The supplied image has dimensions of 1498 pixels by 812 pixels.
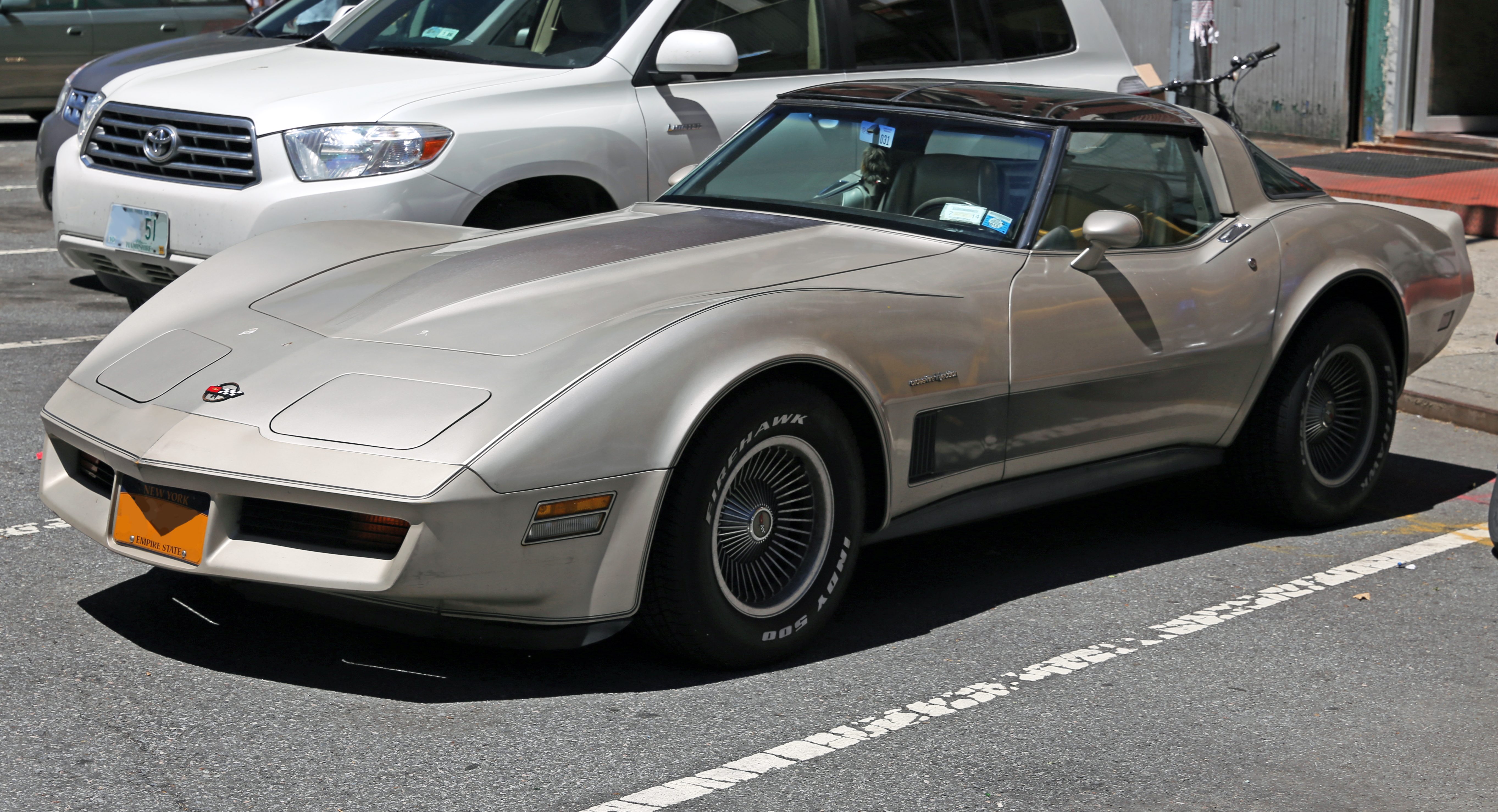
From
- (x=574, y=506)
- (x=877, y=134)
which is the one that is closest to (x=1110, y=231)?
(x=877, y=134)

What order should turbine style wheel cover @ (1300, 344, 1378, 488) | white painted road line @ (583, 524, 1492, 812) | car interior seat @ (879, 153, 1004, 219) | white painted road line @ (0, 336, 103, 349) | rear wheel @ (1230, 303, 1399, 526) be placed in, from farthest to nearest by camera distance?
white painted road line @ (0, 336, 103, 349), turbine style wheel cover @ (1300, 344, 1378, 488), rear wheel @ (1230, 303, 1399, 526), car interior seat @ (879, 153, 1004, 219), white painted road line @ (583, 524, 1492, 812)

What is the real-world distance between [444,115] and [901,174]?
215 cm

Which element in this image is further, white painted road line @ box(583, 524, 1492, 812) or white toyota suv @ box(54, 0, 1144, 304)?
white toyota suv @ box(54, 0, 1144, 304)

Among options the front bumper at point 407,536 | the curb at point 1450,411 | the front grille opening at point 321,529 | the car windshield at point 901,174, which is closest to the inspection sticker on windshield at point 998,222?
the car windshield at point 901,174

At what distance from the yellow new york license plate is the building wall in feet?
37.3

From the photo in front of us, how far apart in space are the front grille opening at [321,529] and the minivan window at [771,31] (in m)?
3.89

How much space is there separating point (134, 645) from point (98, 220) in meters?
3.24

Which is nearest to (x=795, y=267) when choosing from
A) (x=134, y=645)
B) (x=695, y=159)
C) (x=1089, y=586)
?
(x=1089, y=586)

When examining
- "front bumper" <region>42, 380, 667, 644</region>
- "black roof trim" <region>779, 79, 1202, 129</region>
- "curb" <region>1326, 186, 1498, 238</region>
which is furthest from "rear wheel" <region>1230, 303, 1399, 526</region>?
"curb" <region>1326, 186, 1498, 238</region>

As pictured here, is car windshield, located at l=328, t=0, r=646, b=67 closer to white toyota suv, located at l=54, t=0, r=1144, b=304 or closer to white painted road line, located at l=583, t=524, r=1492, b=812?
white toyota suv, located at l=54, t=0, r=1144, b=304

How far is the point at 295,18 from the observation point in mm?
9719

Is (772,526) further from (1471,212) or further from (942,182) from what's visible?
(1471,212)

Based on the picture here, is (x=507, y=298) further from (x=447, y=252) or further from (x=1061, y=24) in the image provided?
(x=1061, y=24)

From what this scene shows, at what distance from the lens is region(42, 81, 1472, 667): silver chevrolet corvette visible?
12.0 ft
